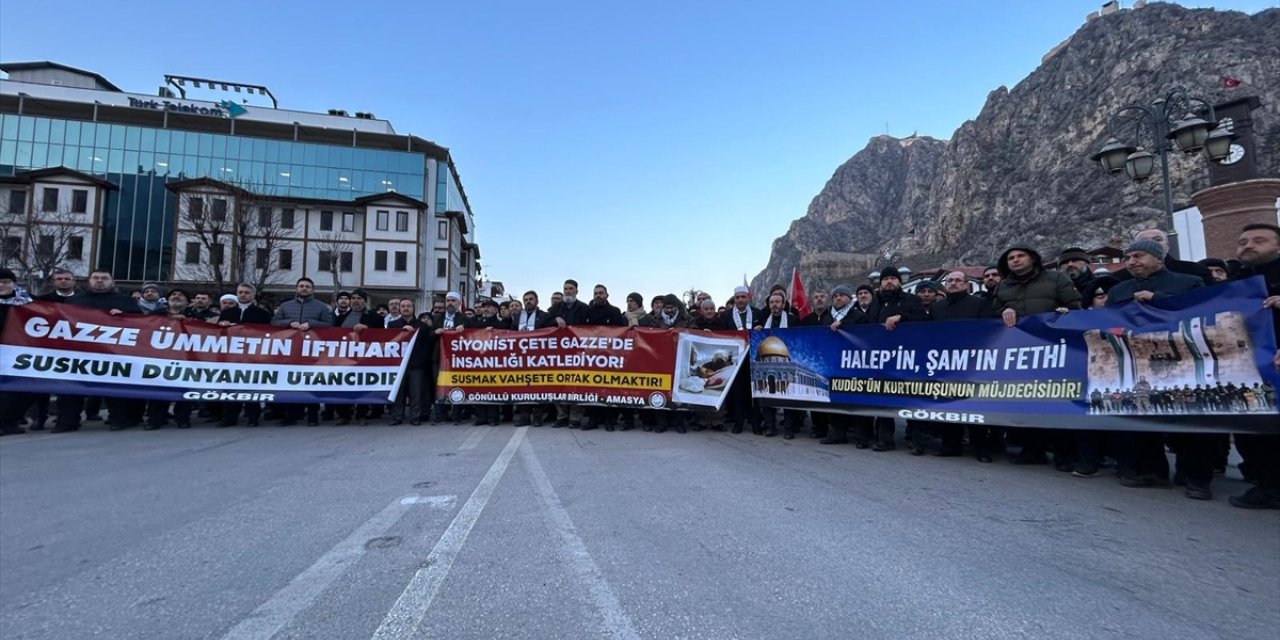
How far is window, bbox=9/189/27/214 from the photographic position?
4166cm

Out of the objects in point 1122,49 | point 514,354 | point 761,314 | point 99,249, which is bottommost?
point 514,354

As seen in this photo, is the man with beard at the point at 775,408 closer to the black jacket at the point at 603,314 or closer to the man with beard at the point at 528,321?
the black jacket at the point at 603,314

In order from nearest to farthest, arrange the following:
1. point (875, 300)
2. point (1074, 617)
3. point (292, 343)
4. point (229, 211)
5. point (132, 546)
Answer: point (1074, 617), point (132, 546), point (875, 300), point (292, 343), point (229, 211)

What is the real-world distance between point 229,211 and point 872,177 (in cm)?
15132

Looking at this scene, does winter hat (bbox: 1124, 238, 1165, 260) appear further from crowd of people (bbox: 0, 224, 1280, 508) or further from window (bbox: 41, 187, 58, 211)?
window (bbox: 41, 187, 58, 211)

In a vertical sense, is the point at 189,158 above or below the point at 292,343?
above

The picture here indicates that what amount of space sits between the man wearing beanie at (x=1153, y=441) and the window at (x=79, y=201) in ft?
198

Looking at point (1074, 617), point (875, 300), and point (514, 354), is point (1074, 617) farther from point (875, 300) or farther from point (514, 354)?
point (514, 354)

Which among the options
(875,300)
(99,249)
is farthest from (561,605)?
(99,249)

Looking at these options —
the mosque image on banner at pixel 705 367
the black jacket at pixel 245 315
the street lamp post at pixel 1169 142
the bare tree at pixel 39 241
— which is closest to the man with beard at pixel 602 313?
the mosque image on banner at pixel 705 367

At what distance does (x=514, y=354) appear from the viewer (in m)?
9.45

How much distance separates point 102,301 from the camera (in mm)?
8719

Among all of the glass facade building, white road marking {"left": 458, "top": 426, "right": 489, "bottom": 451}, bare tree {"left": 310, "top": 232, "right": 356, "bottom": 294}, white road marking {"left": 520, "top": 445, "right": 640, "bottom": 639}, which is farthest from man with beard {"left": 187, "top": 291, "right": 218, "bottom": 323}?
the glass facade building

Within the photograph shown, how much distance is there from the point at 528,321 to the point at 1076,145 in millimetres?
87785
